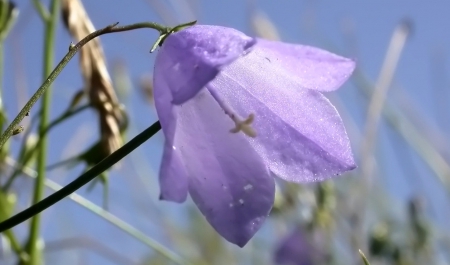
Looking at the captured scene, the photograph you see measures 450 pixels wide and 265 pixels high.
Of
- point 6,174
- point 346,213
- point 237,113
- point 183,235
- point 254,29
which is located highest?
point 237,113

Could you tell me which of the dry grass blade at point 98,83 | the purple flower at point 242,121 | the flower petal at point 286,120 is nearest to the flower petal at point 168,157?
the purple flower at point 242,121

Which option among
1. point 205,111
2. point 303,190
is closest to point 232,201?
point 205,111

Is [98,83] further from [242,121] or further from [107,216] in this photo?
[242,121]

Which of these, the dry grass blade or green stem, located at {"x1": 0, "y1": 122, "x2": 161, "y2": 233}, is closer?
green stem, located at {"x1": 0, "y1": 122, "x2": 161, "y2": 233}

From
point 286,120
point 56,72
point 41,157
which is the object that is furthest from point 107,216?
point 56,72

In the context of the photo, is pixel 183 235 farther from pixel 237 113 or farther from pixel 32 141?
pixel 237 113

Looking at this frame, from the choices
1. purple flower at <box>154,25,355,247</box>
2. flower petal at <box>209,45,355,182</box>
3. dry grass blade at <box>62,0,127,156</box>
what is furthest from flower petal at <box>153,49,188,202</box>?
dry grass blade at <box>62,0,127,156</box>

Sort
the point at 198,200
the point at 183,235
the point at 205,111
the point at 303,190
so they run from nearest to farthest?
the point at 198,200
the point at 205,111
the point at 303,190
the point at 183,235

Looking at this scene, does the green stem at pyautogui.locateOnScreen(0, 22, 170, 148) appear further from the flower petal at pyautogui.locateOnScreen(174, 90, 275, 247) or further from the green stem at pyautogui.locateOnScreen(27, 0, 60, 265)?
the green stem at pyautogui.locateOnScreen(27, 0, 60, 265)
